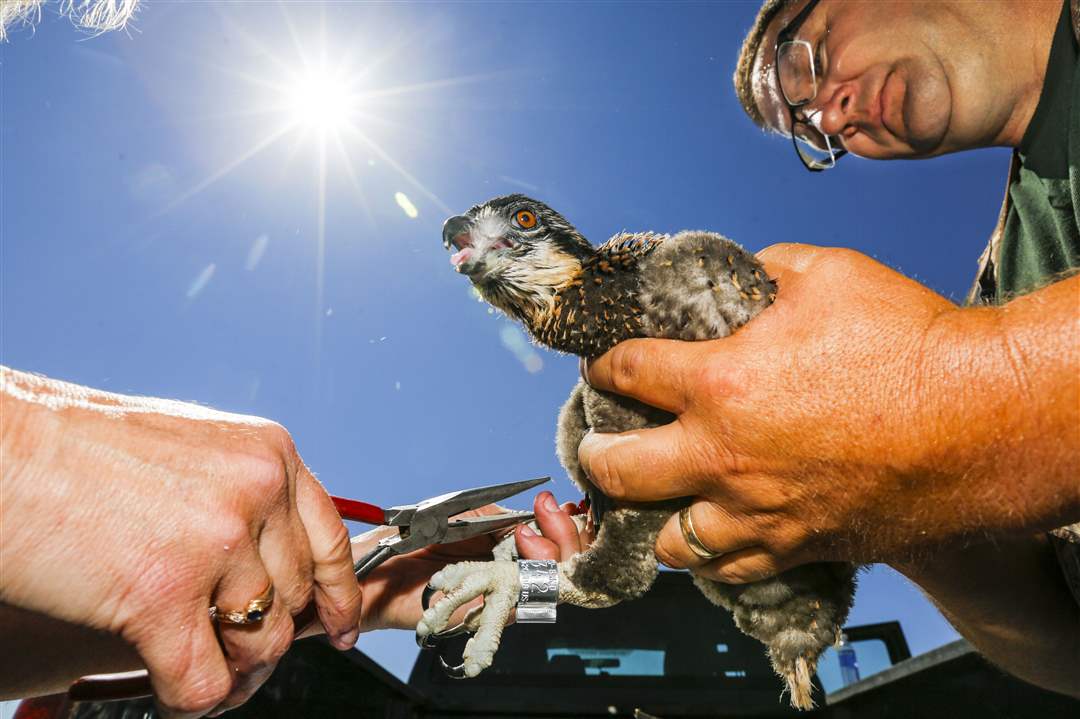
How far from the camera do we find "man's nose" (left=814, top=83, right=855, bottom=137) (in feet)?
14.4

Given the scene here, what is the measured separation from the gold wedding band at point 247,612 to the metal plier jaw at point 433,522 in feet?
2.08

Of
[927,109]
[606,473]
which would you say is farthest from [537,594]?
[927,109]

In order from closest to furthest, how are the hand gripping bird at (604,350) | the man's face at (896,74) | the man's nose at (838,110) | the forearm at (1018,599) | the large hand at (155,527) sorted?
the large hand at (155,527), the hand gripping bird at (604,350), the forearm at (1018,599), the man's face at (896,74), the man's nose at (838,110)

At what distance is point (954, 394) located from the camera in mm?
1630

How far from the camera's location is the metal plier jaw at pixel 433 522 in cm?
236

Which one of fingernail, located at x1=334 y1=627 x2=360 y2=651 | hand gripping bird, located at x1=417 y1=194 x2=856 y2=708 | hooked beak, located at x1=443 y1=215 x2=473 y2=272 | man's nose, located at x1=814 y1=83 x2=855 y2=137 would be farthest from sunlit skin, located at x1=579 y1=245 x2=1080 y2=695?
man's nose, located at x1=814 y1=83 x2=855 y2=137

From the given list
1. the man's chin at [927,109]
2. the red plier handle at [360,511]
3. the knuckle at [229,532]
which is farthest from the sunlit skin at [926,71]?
the knuckle at [229,532]

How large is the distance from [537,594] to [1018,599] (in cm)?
225

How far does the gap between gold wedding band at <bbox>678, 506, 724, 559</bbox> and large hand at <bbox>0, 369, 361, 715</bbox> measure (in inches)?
53.0

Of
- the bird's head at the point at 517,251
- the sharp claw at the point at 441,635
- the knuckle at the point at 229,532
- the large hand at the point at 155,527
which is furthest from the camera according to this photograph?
the sharp claw at the point at 441,635

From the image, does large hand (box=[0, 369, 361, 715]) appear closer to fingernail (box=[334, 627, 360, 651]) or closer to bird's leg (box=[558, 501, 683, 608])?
fingernail (box=[334, 627, 360, 651])

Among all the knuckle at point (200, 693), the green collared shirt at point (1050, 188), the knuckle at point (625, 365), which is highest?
the green collared shirt at point (1050, 188)

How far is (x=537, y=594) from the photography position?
2410mm

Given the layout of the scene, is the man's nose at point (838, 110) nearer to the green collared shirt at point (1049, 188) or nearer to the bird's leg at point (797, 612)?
the green collared shirt at point (1049, 188)
